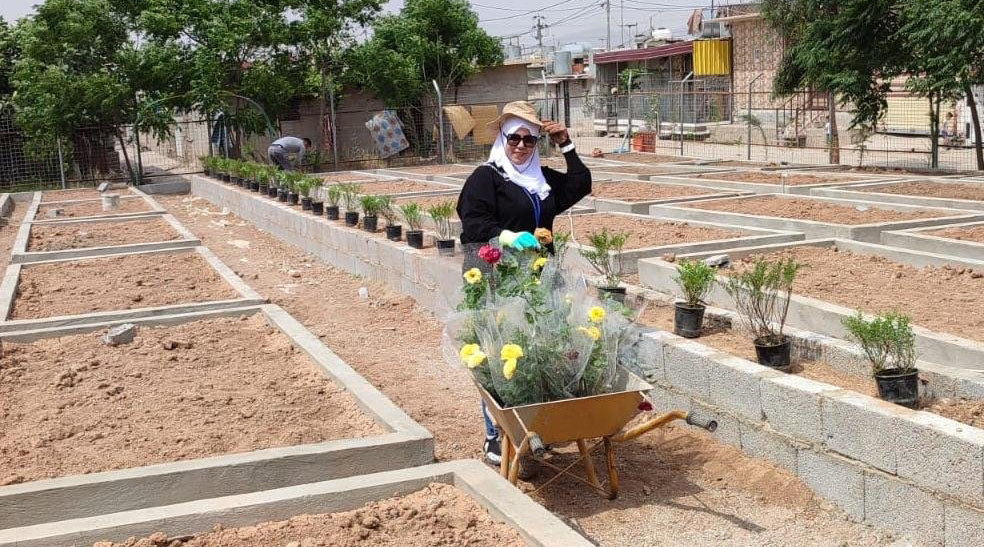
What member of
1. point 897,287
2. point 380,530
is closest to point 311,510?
point 380,530

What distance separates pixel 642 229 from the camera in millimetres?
11742

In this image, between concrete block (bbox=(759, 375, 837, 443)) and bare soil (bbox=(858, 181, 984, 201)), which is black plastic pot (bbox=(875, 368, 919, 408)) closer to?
concrete block (bbox=(759, 375, 837, 443))

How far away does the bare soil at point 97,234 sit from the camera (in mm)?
13797

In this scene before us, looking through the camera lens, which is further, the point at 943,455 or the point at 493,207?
the point at 493,207

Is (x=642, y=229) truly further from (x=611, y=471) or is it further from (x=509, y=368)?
(x=509, y=368)

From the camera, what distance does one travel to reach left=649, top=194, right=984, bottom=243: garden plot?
1062cm

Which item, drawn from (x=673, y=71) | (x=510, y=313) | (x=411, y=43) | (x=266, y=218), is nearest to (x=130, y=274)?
(x=266, y=218)

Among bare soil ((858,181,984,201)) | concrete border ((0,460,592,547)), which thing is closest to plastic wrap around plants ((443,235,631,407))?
concrete border ((0,460,592,547))

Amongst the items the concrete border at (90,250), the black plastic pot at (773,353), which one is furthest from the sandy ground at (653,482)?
the concrete border at (90,250)

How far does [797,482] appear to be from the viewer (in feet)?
16.5

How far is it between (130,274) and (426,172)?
12.5m

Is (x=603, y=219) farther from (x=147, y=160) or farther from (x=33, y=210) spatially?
(x=147, y=160)

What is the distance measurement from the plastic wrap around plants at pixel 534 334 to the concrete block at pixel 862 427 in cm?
97

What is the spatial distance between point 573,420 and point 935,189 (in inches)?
456
